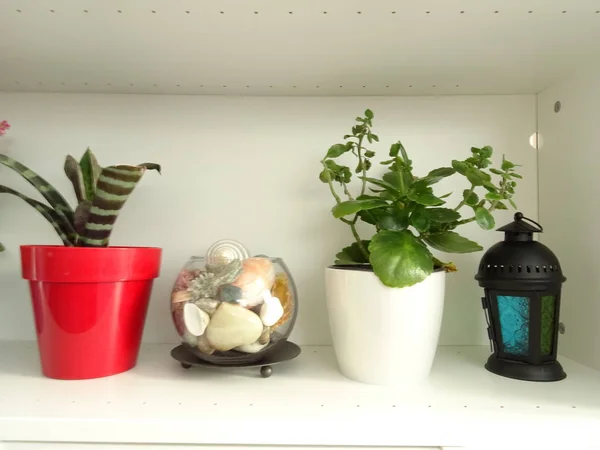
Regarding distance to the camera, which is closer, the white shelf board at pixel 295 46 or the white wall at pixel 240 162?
the white shelf board at pixel 295 46

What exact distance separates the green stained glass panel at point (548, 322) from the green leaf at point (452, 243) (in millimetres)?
113

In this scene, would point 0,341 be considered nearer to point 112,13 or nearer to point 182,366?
point 182,366

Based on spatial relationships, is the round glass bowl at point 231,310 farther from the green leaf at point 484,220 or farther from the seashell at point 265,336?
the green leaf at point 484,220

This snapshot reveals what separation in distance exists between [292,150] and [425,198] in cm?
31

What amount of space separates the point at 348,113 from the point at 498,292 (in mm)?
398

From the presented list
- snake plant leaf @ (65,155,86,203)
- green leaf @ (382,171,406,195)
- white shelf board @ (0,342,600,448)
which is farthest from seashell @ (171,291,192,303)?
green leaf @ (382,171,406,195)

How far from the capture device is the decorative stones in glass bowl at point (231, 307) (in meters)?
0.59

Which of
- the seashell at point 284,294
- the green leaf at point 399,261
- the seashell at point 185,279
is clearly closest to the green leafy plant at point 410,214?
the green leaf at point 399,261

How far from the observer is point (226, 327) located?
581mm

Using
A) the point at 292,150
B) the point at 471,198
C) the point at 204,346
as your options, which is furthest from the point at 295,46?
the point at 204,346

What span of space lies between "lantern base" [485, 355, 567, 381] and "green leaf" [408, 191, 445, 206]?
0.25 m

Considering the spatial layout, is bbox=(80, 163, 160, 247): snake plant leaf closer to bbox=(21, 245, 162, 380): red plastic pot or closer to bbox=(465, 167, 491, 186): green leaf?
bbox=(21, 245, 162, 380): red plastic pot

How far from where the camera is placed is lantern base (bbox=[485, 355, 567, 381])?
617 mm

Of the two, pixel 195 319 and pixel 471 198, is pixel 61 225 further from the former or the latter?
pixel 471 198
